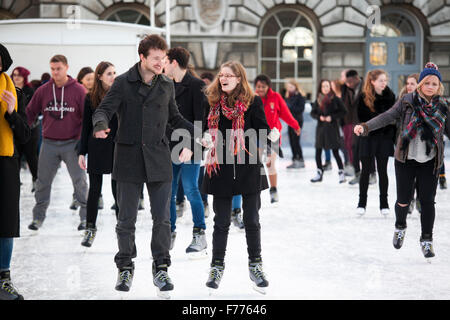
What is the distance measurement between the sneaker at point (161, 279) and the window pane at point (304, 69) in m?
14.5

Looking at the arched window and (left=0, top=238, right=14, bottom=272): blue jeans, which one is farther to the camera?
the arched window

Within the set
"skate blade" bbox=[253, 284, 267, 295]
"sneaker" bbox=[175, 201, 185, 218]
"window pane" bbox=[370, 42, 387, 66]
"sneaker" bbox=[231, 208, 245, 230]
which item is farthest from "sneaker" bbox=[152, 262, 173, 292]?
"window pane" bbox=[370, 42, 387, 66]

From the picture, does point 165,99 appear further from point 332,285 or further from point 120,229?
point 332,285

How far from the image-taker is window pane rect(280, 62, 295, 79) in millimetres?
18703

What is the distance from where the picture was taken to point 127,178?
4.68 m

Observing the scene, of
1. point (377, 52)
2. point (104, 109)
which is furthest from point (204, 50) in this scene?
point (104, 109)

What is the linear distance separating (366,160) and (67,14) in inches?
483

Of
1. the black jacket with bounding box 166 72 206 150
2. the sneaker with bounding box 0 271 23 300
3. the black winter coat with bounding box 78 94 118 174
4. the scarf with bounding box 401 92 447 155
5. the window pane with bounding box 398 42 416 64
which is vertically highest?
the window pane with bounding box 398 42 416 64

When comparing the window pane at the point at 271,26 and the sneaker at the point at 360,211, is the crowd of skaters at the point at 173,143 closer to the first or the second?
the sneaker at the point at 360,211

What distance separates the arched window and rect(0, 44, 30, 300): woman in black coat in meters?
14.3

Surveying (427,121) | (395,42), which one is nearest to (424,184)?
(427,121)

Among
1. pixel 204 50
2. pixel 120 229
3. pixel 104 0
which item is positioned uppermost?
pixel 104 0

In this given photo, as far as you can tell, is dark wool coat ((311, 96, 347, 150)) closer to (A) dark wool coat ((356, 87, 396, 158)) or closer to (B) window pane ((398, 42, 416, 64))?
(A) dark wool coat ((356, 87, 396, 158))

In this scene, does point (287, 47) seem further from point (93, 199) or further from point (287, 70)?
point (93, 199)
